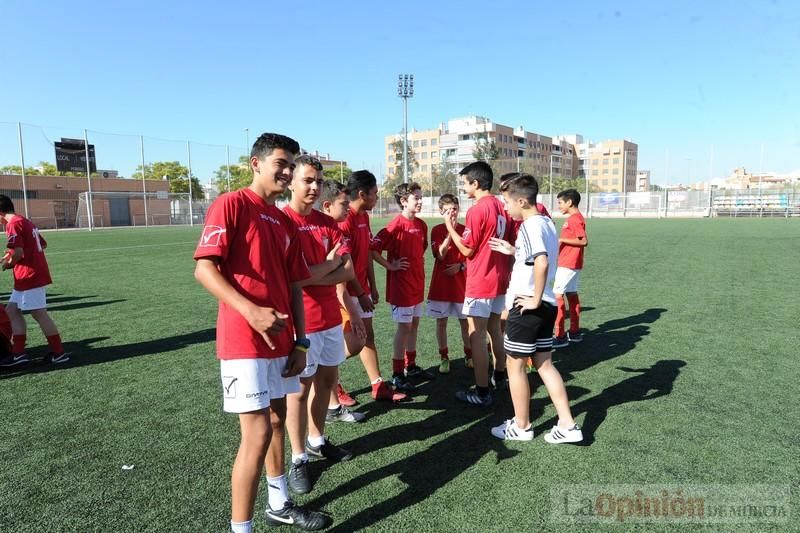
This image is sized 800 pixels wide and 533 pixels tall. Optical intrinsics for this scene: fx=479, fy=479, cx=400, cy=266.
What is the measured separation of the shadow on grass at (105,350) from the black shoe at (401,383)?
10.2 feet

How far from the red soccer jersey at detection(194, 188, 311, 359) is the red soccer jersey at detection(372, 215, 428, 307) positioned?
2.50 m

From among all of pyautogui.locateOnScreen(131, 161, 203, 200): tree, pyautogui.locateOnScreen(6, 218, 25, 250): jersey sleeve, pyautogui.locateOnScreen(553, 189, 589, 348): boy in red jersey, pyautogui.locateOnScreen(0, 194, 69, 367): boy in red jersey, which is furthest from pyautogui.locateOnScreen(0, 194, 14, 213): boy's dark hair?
pyautogui.locateOnScreen(131, 161, 203, 200): tree

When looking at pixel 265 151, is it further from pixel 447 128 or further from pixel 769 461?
pixel 447 128

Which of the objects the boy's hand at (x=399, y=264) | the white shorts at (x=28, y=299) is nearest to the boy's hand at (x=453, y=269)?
the boy's hand at (x=399, y=264)

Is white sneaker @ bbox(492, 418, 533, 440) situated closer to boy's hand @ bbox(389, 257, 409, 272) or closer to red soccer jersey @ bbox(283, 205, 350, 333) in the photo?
red soccer jersey @ bbox(283, 205, 350, 333)

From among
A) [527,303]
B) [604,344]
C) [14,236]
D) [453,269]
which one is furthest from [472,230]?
[14,236]

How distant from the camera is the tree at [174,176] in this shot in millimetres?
64312

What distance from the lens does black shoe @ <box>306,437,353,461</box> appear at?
3498 millimetres

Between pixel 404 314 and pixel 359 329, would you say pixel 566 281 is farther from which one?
pixel 359 329

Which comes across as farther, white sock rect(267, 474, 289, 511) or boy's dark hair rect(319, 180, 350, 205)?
boy's dark hair rect(319, 180, 350, 205)

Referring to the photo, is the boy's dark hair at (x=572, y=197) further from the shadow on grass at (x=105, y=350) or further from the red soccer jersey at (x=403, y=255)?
the shadow on grass at (x=105, y=350)

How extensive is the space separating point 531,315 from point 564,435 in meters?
0.96

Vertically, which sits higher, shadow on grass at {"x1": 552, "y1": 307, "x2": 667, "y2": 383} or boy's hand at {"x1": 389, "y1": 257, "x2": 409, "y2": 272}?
boy's hand at {"x1": 389, "y1": 257, "x2": 409, "y2": 272}

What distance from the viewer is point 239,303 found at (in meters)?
2.16
